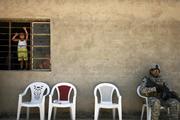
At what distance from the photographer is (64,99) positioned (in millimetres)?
9719

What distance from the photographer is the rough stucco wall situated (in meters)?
10.0

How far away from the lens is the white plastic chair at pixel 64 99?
9.18 metres

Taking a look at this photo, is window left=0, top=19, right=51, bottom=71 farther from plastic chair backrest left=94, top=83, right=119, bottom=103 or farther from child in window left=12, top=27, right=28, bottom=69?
plastic chair backrest left=94, top=83, right=119, bottom=103

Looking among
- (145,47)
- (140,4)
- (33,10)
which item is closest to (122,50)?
(145,47)

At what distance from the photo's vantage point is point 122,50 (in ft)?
32.9

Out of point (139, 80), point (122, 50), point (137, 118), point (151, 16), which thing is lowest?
point (137, 118)

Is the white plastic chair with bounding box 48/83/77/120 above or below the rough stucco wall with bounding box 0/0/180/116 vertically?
below

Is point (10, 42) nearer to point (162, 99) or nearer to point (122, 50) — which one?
point (122, 50)

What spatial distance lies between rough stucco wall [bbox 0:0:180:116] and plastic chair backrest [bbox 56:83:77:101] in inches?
9.3

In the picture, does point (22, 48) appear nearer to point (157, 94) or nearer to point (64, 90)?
point (64, 90)

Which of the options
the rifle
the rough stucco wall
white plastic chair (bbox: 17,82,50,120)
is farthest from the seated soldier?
white plastic chair (bbox: 17,82,50,120)

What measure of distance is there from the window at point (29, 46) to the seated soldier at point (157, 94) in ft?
8.09

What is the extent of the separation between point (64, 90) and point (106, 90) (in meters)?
0.98

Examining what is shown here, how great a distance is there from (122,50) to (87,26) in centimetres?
101
